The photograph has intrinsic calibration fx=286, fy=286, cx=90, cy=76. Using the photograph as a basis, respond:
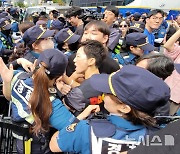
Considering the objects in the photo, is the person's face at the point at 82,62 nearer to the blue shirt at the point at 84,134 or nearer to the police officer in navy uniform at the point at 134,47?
the blue shirt at the point at 84,134

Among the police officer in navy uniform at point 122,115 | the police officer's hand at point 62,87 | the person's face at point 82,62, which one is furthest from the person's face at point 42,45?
the police officer in navy uniform at point 122,115

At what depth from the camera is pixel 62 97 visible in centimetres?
247

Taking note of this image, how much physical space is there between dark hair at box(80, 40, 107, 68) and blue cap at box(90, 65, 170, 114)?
3.41ft

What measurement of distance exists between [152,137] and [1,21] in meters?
6.00

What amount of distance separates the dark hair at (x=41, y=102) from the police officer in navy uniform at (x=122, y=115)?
11.4 inches

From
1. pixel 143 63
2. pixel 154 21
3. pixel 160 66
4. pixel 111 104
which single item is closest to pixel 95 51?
pixel 143 63

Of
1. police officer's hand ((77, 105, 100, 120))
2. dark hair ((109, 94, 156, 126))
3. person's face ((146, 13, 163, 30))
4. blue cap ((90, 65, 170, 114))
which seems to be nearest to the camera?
blue cap ((90, 65, 170, 114))

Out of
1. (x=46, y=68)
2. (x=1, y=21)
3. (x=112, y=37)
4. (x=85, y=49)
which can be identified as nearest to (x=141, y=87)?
(x=46, y=68)

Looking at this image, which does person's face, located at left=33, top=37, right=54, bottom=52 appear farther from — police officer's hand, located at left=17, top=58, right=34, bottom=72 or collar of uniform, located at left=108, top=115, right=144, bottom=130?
collar of uniform, located at left=108, top=115, right=144, bottom=130

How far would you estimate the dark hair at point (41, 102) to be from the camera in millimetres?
2037

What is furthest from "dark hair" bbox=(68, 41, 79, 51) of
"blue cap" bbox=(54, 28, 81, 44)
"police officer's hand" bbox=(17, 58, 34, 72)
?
"police officer's hand" bbox=(17, 58, 34, 72)

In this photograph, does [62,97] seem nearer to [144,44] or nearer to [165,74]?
[165,74]

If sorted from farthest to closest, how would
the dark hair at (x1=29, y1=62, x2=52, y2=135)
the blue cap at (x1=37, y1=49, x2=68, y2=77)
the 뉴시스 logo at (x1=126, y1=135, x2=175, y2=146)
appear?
the blue cap at (x1=37, y1=49, x2=68, y2=77) < the dark hair at (x1=29, y1=62, x2=52, y2=135) < the 뉴시스 logo at (x1=126, y1=135, x2=175, y2=146)

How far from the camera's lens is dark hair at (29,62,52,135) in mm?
2037
